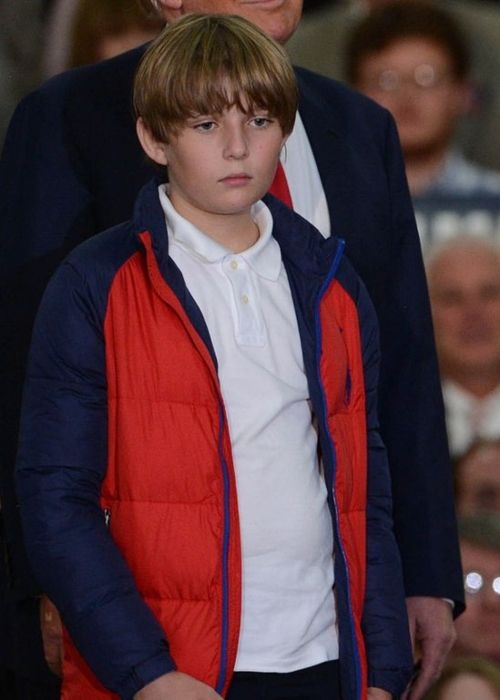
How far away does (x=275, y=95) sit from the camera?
1864mm

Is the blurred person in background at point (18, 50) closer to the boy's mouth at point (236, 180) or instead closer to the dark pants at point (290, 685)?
the boy's mouth at point (236, 180)

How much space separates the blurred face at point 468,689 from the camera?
3.31m

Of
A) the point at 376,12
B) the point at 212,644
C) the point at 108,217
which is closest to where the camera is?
the point at 212,644

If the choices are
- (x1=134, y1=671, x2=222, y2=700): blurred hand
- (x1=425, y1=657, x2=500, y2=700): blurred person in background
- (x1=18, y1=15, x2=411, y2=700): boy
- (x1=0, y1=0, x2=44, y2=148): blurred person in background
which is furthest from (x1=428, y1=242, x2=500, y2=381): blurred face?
(x1=134, y1=671, x2=222, y2=700): blurred hand

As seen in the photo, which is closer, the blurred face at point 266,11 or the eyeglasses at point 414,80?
the blurred face at point 266,11

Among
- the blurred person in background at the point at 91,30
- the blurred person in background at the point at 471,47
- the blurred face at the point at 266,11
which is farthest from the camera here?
the blurred person in background at the point at 471,47

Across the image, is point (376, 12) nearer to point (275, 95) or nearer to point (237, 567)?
point (275, 95)

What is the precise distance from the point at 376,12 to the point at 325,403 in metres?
1.66

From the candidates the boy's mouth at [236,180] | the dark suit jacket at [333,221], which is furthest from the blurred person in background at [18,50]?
the boy's mouth at [236,180]

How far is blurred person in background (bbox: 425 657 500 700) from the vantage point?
10.9ft

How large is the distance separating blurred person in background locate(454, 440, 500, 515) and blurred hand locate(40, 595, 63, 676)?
1412 mm

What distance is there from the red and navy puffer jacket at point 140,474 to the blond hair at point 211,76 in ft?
0.41

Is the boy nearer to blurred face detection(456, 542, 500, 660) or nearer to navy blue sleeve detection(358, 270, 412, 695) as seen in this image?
navy blue sleeve detection(358, 270, 412, 695)

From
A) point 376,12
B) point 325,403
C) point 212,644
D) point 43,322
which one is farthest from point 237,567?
point 376,12
